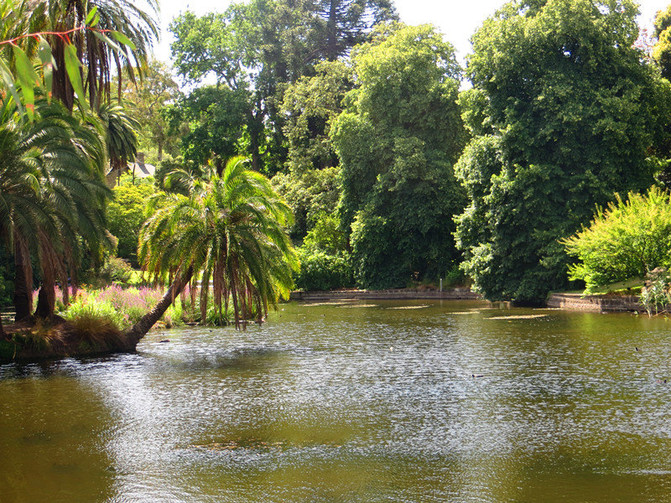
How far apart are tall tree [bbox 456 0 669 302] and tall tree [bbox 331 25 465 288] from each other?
7237 mm

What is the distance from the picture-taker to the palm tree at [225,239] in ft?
59.7

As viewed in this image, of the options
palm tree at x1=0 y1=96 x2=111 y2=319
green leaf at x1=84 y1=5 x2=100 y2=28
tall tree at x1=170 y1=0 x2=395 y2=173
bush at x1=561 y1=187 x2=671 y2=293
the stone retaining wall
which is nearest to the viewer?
green leaf at x1=84 y1=5 x2=100 y2=28

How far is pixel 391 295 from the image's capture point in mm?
41719

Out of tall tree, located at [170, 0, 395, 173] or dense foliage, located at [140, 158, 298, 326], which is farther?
tall tree, located at [170, 0, 395, 173]

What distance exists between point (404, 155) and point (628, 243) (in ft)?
56.9

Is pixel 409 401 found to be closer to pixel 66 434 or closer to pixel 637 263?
pixel 66 434

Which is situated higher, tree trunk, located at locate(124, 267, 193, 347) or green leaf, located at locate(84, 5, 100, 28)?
green leaf, located at locate(84, 5, 100, 28)

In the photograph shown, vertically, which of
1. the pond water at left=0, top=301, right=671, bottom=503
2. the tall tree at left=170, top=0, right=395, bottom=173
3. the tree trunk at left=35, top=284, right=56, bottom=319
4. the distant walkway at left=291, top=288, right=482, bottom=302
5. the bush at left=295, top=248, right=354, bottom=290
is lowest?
the pond water at left=0, top=301, right=671, bottom=503

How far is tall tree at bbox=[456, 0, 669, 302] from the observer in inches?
1224

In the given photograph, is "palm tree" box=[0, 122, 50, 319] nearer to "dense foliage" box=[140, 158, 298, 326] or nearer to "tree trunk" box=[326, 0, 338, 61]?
"dense foliage" box=[140, 158, 298, 326]

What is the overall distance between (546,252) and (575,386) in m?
20.0

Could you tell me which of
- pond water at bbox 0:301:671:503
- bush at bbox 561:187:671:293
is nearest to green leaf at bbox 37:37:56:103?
pond water at bbox 0:301:671:503

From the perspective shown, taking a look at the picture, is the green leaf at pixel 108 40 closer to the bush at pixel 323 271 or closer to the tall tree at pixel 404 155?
the tall tree at pixel 404 155

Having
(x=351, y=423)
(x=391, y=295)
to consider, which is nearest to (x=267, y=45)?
(x=391, y=295)
